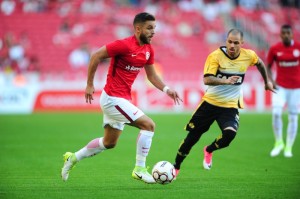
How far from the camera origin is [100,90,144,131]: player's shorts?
30.0ft

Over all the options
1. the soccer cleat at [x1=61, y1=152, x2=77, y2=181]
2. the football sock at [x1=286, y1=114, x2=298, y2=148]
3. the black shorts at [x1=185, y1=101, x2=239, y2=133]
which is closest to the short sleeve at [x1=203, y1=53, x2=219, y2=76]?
the black shorts at [x1=185, y1=101, x2=239, y2=133]

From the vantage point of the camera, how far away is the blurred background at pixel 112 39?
26578 mm

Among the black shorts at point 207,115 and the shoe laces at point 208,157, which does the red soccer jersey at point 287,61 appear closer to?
the shoe laces at point 208,157

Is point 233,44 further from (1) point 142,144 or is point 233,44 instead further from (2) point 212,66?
(1) point 142,144

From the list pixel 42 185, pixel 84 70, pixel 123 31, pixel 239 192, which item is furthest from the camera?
pixel 123 31

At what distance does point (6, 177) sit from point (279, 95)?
6.36 metres

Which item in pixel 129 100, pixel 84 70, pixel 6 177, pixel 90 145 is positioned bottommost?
pixel 84 70

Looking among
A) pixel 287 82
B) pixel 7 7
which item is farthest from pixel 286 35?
pixel 7 7

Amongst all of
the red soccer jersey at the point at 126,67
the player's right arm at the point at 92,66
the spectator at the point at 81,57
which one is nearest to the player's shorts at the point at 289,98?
the red soccer jersey at the point at 126,67

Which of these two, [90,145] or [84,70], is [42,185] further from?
[84,70]

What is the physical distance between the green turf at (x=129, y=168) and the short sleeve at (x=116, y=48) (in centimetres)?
193

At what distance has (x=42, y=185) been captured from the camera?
923 centimetres

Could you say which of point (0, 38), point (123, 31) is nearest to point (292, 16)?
point (123, 31)

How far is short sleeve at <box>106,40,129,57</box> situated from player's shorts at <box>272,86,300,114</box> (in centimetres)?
548
